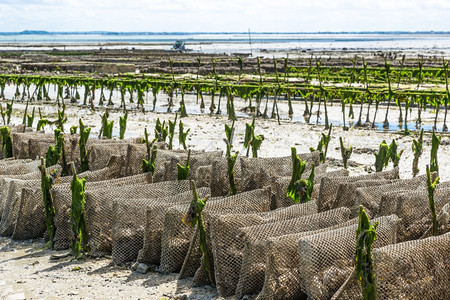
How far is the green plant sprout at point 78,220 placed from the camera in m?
11.4

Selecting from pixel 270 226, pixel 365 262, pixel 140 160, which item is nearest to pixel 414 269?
pixel 365 262

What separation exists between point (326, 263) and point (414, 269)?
1.06 metres

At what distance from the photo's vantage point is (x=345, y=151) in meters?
18.2

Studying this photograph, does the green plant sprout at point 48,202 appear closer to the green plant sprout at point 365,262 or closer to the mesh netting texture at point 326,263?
the mesh netting texture at point 326,263

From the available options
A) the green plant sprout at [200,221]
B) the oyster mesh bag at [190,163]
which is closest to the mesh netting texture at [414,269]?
the green plant sprout at [200,221]

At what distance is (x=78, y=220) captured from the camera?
1154 centimetres

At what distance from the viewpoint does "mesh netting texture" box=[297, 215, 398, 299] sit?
8547 mm

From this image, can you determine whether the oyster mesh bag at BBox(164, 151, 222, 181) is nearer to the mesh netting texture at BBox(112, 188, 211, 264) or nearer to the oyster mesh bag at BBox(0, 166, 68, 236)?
the oyster mesh bag at BBox(0, 166, 68, 236)

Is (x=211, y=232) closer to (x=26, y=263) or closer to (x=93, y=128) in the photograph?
(x=26, y=263)

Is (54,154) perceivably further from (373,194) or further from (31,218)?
(373,194)

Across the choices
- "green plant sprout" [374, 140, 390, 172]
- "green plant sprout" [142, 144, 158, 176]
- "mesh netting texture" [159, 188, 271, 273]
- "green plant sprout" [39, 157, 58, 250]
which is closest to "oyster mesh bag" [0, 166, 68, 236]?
"green plant sprout" [39, 157, 58, 250]

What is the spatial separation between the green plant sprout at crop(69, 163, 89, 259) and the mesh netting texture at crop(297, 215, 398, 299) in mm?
4266

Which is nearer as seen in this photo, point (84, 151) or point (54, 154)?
point (54, 154)

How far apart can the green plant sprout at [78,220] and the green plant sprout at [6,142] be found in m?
6.56
